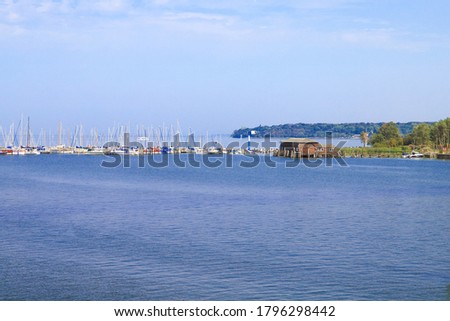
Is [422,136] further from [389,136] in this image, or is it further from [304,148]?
[304,148]

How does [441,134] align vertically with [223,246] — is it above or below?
above

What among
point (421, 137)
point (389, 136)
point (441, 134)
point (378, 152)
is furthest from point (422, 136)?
point (389, 136)

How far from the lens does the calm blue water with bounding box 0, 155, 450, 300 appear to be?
47.7ft

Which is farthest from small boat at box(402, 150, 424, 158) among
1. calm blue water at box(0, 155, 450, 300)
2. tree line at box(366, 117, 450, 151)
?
calm blue water at box(0, 155, 450, 300)

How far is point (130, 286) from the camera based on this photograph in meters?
14.6

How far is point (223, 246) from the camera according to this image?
1911cm

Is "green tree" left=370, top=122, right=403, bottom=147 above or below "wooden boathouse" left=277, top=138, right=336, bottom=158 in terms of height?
above

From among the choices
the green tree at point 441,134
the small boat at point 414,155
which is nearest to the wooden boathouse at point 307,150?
the small boat at point 414,155

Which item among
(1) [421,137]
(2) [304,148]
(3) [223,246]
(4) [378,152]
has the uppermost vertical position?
(1) [421,137]

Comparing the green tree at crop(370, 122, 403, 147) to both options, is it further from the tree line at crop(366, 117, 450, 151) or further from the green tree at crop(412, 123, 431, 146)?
the green tree at crop(412, 123, 431, 146)
